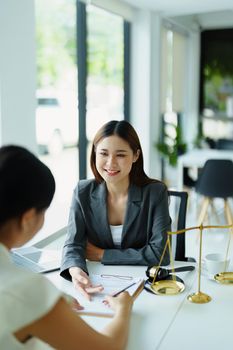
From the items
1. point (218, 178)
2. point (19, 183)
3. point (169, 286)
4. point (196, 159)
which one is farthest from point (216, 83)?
point (19, 183)

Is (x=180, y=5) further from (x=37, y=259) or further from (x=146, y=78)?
(x=37, y=259)

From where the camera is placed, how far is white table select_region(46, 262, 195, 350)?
4.26 feet

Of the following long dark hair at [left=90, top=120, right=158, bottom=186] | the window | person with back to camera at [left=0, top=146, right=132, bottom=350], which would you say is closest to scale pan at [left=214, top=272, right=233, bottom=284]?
long dark hair at [left=90, top=120, right=158, bottom=186]

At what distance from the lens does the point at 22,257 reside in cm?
202

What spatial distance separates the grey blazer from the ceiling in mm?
3193

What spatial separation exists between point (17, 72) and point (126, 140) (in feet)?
3.72

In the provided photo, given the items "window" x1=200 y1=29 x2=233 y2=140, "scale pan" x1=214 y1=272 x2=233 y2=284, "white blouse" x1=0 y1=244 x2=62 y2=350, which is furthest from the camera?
"window" x1=200 y1=29 x2=233 y2=140

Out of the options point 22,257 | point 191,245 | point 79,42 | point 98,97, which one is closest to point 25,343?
point 22,257

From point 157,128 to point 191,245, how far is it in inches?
74.1

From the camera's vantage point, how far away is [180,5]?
485cm

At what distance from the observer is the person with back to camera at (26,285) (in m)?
0.91

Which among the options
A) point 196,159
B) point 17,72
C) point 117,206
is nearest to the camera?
point 117,206

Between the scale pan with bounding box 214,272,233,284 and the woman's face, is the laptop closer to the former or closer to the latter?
the woman's face

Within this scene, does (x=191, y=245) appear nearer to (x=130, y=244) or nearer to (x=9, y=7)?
(x=130, y=244)
